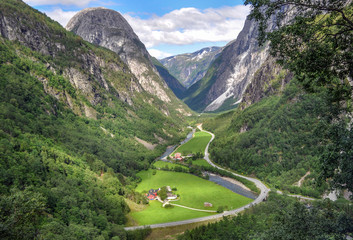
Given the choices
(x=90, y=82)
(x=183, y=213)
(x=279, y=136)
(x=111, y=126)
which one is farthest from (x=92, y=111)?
(x=279, y=136)

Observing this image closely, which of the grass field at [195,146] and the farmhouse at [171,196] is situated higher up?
the grass field at [195,146]

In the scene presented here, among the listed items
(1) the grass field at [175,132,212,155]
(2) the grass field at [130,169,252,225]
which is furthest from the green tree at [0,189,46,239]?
(1) the grass field at [175,132,212,155]

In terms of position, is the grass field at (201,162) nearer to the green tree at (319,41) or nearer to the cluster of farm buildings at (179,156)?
the cluster of farm buildings at (179,156)

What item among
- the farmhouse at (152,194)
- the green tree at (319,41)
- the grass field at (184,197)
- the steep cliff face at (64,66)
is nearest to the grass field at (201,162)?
the grass field at (184,197)

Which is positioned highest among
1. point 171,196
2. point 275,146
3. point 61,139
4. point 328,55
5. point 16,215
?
point 328,55

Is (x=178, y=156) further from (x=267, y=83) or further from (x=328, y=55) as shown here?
(x=328, y=55)

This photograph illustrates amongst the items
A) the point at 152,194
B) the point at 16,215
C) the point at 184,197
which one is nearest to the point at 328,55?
the point at 16,215

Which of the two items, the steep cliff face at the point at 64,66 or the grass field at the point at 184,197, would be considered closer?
the grass field at the point at 184,197

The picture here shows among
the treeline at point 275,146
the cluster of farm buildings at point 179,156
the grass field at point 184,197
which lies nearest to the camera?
the grass field at point 184,197
